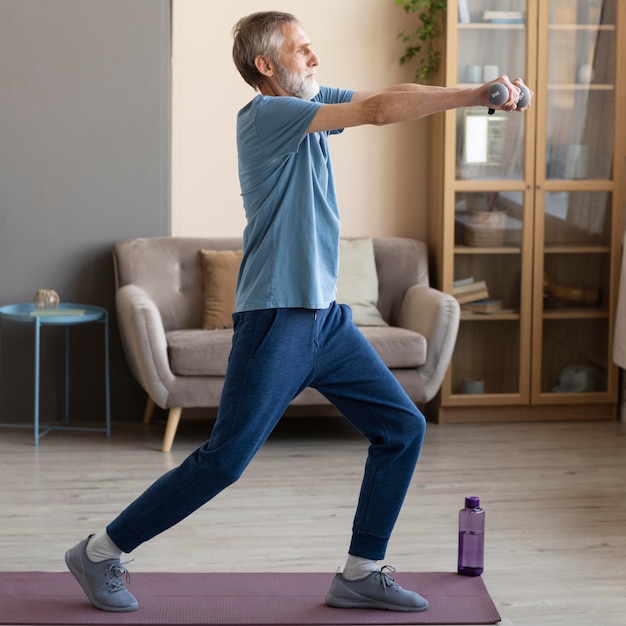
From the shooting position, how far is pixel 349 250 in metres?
4.49

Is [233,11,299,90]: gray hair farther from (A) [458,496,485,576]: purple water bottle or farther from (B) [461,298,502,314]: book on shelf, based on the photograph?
(B) [461,298,502,314]: book on shelf

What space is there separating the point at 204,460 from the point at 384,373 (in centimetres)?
44

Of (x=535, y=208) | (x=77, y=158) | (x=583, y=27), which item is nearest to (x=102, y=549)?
(x=77, y=158)

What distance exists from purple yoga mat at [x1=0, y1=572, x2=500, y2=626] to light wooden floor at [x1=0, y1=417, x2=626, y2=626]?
0.08 meters

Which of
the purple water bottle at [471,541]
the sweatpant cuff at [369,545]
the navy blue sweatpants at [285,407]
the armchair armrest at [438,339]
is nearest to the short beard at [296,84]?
the navy blue sweatpants at [285,407]

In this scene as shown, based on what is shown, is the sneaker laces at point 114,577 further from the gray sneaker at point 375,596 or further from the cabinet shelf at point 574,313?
the cabinet shelf at point 574,313

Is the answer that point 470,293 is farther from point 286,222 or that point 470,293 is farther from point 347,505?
point 286,222

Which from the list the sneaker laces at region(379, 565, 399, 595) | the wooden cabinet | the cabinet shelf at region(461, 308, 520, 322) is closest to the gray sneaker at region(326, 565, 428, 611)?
the sneaker laces at region(379, 565, 399, 595)

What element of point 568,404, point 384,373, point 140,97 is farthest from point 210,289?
point 384,373

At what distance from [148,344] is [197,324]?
55 cm

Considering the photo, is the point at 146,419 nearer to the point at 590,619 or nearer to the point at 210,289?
the point at 210,289

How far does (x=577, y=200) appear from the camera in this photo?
4516 millimetres

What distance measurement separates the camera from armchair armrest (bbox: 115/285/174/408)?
3.89m

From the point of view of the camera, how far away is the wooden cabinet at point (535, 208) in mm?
4379
